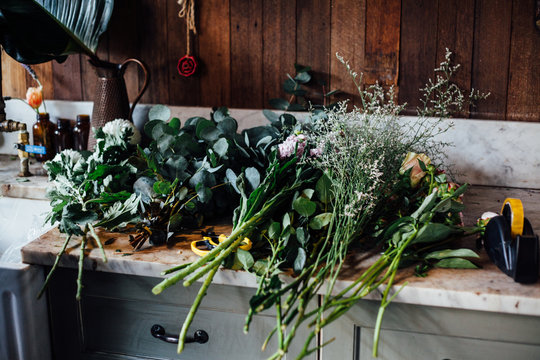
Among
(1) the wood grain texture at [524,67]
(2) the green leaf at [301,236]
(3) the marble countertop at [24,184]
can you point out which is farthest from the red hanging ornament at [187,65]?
(1) the wood grain texture at [524,67]

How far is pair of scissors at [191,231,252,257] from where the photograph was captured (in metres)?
0.96

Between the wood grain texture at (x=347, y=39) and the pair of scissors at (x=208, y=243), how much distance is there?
0.74 m

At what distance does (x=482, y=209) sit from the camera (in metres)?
1.27

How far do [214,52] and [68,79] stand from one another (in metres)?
0.55

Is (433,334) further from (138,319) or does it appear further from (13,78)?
(13,78)

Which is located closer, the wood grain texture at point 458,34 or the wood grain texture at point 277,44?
the wood grain texture at point 458,34

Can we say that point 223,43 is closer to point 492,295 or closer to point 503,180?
point 503,180

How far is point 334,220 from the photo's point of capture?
1.01 m

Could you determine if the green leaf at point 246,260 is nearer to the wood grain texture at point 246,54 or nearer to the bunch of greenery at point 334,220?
the bunch of greenery at point 334,220

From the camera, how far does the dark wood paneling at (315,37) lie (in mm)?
1515

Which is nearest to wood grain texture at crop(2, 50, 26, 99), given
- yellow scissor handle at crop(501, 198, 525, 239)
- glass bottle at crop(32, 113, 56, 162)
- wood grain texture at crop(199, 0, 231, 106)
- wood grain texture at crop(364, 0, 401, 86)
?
glass bottle at crop(32, 113, 56, 162)

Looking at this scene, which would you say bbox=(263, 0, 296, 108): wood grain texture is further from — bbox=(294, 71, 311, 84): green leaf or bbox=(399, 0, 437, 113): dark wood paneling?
bbox=(399, 0, 437, 113): dark wood paneling

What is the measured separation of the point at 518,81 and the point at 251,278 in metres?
1.04

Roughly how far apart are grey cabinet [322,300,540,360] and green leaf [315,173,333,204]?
230 mm
